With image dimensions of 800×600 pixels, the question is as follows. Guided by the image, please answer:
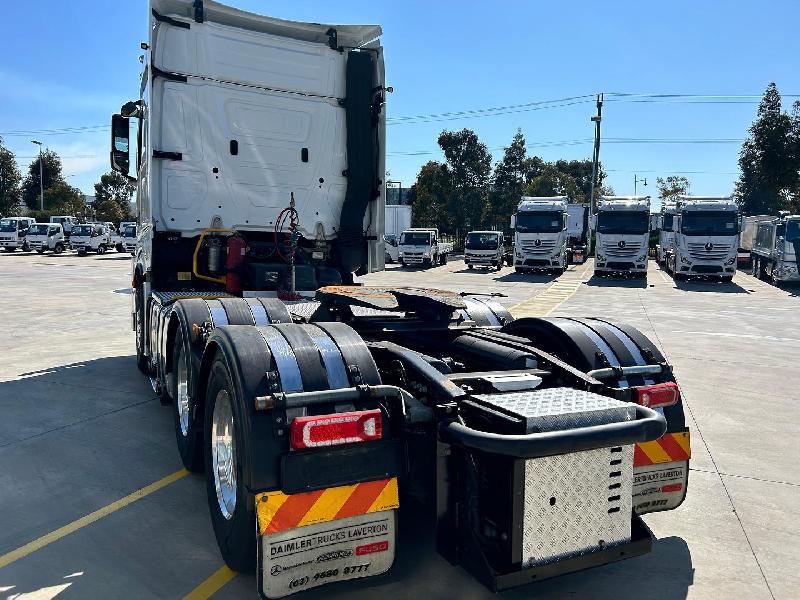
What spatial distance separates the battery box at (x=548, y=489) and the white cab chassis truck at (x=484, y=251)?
28497 mm

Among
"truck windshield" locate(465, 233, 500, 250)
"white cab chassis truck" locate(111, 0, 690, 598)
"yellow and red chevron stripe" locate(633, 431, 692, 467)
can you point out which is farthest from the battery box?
"truck windshield" locate(465, 233, 500, 250)

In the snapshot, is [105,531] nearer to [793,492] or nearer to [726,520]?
[726,520]

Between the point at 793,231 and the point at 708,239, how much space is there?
291 centimetres

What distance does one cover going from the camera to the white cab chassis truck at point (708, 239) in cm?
2506

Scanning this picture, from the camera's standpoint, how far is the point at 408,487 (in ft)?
10.6

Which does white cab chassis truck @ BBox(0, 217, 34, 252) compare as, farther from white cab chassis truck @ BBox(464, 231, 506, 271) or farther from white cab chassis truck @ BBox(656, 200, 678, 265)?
white cab chassis truck @ BBox(656, 200, 678, 265)

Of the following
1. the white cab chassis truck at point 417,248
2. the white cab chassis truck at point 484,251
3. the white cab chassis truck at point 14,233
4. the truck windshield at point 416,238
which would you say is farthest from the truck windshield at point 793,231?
the white cab chassis truck at point 14,233

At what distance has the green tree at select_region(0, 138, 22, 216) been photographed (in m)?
65.3

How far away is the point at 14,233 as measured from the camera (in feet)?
141

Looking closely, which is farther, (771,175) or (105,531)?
(771,175)

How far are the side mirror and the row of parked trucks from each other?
34.9 metres

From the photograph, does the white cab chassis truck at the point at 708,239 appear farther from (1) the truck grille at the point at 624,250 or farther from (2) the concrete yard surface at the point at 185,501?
(2) the concrete yard surface at the point at 185,501

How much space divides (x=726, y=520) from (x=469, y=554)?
90.4 inches

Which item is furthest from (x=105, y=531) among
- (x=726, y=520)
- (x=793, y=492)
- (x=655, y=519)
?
(x=793, y=492)
